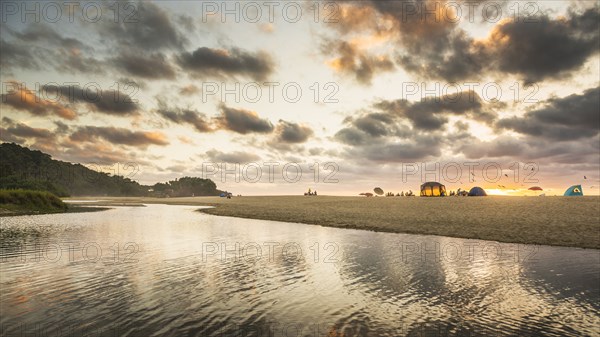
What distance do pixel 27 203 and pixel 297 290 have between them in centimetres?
6742

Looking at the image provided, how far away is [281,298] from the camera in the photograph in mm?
13352

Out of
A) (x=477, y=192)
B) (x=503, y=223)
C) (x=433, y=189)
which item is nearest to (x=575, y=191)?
(x=477, y=192)

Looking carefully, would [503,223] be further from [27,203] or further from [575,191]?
[27,203]

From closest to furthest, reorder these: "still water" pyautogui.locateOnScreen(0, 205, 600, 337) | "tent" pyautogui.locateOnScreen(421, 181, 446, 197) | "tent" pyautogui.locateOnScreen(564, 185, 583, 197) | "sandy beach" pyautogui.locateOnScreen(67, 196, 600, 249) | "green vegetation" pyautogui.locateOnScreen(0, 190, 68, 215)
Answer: "still water" pyautogui.locateOnScreen(0, 205, 600, 337)
"sandy beach" pyautogui.locateOnScreen(67, 196, 600, 249)
"green vegetation" pyautogui.locateOnScreen(0, 190, 68, 215)
"tent" pyautogui.locateOnScreen(564, 185, 583, 197)
"tent" pyautogui.locateOnScreen(421, 181, 446, 197)

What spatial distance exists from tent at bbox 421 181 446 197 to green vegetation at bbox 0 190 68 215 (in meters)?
80.0

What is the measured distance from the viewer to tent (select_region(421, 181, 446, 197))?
81500 mm

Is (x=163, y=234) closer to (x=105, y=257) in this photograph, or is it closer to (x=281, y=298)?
(x=105, y=257)

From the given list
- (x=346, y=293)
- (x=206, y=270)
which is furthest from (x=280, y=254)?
(x=346, y=293)

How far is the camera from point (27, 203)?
6022cm

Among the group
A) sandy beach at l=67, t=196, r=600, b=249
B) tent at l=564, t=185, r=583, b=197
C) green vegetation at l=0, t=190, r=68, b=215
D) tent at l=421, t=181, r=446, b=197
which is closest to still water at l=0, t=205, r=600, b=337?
sandy beach at l=67, t=196, r=600, b=249

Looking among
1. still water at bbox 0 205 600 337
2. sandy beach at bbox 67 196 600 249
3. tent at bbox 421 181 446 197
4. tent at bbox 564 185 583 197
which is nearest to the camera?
still water at bbox 0 205 600 337

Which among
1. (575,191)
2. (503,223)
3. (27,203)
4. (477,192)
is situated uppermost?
(575,191)

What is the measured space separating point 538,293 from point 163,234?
31.1 m

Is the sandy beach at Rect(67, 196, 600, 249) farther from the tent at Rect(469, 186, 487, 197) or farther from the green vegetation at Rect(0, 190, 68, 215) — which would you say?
the green vegetation at Rect(0, 190, 68, 215)
